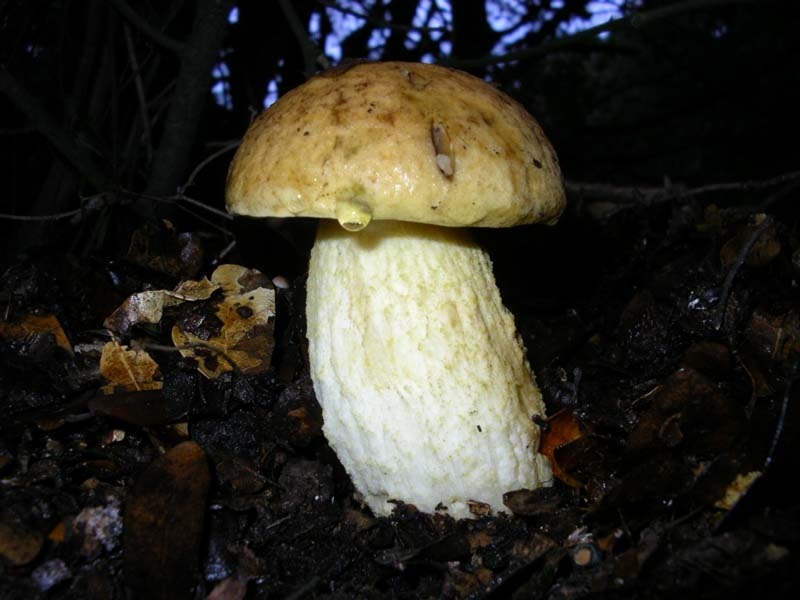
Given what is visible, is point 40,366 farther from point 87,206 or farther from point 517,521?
point 517,521

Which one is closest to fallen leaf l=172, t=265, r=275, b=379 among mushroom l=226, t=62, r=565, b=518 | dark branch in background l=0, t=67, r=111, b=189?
mushroom l=226, t=62, r=565, b=518

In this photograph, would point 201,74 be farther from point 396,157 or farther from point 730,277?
point 730,277

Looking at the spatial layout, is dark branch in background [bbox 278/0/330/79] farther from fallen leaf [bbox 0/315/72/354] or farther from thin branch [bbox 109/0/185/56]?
fallen leaf [bbox 0/315/72/354]

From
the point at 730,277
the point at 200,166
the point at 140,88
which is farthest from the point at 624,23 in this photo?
the point at 140,88

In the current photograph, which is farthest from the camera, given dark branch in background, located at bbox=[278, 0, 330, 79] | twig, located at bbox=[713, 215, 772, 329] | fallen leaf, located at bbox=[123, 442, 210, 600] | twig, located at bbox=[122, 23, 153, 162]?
twig, located at bbox=[122, 23, 153, 162]

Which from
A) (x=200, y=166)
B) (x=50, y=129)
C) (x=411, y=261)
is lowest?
(x=411, y=261)

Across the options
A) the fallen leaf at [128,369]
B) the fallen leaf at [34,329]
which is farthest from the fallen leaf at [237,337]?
the fallen leaf at [34,329]

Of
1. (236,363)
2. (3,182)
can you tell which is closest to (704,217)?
(236,363)
